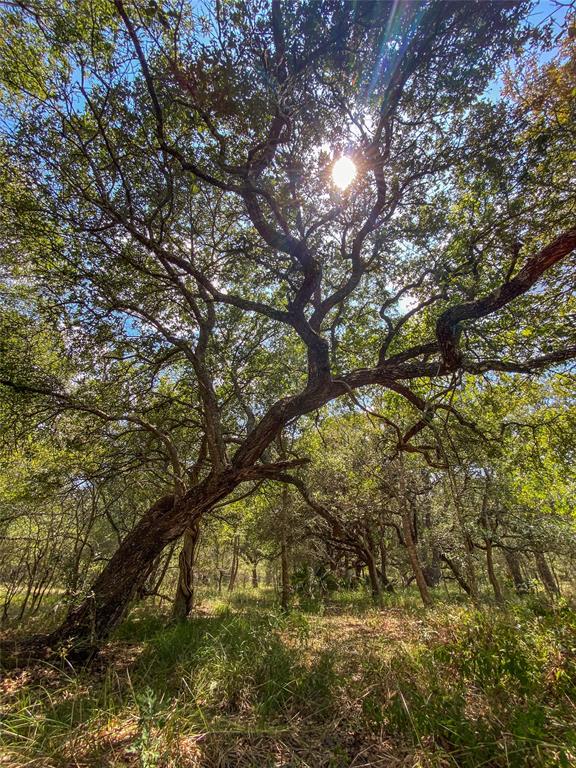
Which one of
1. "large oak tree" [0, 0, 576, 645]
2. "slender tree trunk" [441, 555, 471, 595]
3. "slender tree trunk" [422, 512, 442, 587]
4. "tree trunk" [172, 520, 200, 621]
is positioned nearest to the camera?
"large oak tree" [0, 0, 576, 645]

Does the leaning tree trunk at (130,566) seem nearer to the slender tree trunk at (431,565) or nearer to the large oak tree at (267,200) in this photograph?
the large oak tree at (267,200)

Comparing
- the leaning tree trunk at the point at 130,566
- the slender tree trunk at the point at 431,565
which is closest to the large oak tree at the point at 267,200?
the leaning tree trunk at the point at 130,566

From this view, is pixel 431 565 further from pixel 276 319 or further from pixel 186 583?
pixel 276 319

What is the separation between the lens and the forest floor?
Answer: 2279 millimetres

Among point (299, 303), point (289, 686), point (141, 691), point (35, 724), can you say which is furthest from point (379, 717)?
point (299, 303)

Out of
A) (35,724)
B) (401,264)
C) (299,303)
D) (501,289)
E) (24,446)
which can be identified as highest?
(401,264)

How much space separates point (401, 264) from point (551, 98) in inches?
122

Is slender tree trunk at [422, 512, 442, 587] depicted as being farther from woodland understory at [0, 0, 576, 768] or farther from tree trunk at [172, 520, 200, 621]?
tree trunk at [172, 520, 200, 621]

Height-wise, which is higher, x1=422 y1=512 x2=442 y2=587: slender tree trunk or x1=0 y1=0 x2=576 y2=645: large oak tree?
x1=0 y1=0 x2=576 y2=645: large oak tree

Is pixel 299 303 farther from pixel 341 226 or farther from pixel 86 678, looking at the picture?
pixel 86 678

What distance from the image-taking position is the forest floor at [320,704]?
7.48ft

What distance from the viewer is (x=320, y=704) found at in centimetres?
320

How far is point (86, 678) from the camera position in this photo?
3.85 metres

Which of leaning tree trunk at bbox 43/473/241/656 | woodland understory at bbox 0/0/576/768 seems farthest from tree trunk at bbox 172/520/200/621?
leaning tree trunk at bbox 43/473/241/656
